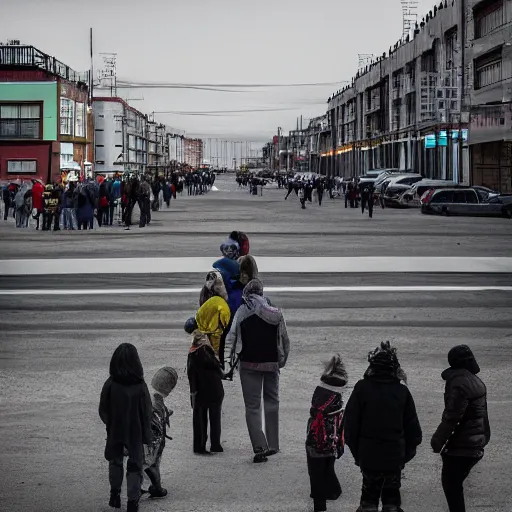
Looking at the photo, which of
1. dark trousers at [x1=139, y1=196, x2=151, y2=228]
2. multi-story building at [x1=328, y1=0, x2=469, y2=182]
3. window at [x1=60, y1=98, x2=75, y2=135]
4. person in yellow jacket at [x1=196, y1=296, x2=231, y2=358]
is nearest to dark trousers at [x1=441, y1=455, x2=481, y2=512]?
person in yellow jacket at [x1=196, y1=296, x2=231, y2=358]

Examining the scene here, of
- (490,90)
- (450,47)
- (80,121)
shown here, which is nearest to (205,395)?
(490,90)

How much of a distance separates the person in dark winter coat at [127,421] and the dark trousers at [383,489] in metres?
1.48

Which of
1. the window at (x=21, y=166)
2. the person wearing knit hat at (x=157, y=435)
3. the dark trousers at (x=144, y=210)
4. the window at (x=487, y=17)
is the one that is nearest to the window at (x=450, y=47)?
the window at (x=487, y=17)

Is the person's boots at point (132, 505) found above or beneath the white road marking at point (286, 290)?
beneath

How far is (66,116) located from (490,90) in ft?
114

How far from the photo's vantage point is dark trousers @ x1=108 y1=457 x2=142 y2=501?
7211 mm

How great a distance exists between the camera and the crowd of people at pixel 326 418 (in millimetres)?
6734

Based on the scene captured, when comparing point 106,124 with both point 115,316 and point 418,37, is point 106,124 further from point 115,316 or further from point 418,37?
point 115,316

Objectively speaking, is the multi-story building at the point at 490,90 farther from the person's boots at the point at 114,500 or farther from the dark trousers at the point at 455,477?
the person's boots at the point at 114,500

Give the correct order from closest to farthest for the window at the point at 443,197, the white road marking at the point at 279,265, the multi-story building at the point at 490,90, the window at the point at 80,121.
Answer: the white road marking at the point at 279,265, the window at the point at 443,197, the multi-story building at the point at 490,90, the window at the point at 80,121

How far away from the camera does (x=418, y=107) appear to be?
275ft

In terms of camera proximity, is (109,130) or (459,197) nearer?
(459,197)

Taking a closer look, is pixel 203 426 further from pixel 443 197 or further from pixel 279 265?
pixel 443 197

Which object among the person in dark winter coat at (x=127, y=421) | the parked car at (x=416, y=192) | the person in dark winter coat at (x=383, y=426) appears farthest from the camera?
the parked car at (x=416, y=192)
